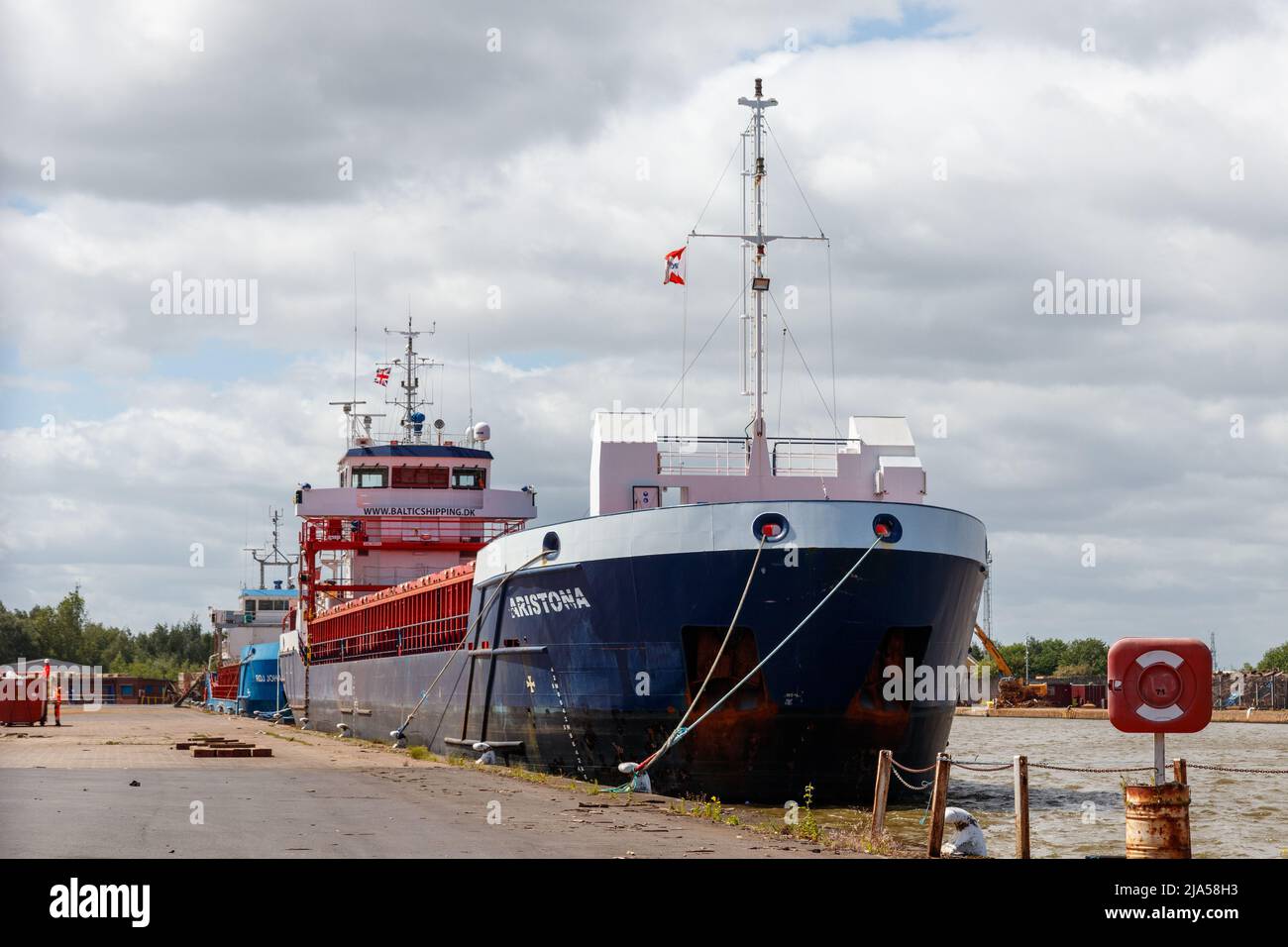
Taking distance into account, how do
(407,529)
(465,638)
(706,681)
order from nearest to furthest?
(706,681) < (465,638) < (407,529)

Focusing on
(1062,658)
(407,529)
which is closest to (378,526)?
(407,529)

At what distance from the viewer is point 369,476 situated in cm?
4447

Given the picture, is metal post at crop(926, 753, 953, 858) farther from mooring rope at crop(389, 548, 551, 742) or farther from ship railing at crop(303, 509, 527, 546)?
ship railing at crop(303, 509, 527, 546)

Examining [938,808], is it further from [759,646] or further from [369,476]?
[369,476]

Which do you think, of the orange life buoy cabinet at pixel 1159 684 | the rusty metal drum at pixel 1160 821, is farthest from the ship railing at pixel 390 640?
the rusty metal drum at pixel 1160 821

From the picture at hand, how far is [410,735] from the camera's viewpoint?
32.3m

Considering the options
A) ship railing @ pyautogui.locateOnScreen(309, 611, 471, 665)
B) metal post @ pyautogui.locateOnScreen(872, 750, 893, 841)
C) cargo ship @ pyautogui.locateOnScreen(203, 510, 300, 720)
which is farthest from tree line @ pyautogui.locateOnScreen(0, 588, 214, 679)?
metal post @ pyautogui.locateOnScreen(872, 750, 893, 841)

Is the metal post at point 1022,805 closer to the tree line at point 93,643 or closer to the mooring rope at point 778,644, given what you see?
the mooring rope at point 778,644

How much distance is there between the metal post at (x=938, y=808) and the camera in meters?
13.1

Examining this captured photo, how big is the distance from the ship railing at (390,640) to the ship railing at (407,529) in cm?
318

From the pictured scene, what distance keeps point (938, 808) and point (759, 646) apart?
6782 millimetres
